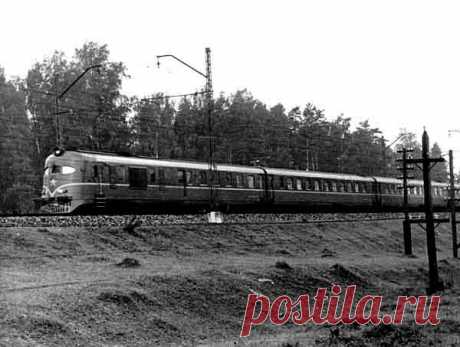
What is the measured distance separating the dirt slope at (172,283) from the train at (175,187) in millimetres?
3068

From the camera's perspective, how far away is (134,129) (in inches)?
2687

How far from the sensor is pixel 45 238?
2423cm

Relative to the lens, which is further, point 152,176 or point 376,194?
point 376,194

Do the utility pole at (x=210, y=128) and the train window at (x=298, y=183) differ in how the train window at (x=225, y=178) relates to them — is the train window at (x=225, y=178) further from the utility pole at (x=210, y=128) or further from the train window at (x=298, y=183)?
the train window at (x=298, y=183)

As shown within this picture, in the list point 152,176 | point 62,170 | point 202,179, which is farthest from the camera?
point 202,179

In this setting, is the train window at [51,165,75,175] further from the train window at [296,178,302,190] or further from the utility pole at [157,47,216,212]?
the train window at [296,178,302,190]

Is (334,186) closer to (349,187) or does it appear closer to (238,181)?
(349,187)

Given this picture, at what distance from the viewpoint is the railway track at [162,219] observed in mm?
25953

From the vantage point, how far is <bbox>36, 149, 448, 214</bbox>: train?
98.7 feet

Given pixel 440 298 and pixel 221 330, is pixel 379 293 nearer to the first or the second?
pixel 440 298

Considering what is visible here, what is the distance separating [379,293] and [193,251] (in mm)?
7698

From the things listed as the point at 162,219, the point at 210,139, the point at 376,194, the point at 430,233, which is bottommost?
the point at 430,233

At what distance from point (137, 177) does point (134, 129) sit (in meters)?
36.7

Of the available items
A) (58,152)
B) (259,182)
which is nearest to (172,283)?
(58,152)
